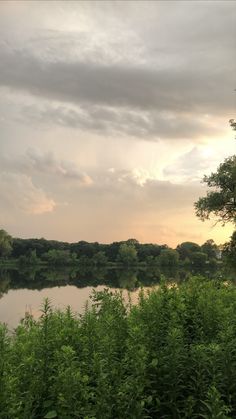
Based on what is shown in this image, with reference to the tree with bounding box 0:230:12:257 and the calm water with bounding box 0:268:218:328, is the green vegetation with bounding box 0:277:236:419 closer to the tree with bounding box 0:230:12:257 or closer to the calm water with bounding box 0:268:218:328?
the calm water with bounding box 0:268:218:328

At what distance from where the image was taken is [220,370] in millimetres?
6465

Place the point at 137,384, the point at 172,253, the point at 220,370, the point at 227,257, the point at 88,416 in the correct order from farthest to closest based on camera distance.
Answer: the point at 172,253, the point at 227,257, the point at 220,370, the point at 137,384, the point at 88,416

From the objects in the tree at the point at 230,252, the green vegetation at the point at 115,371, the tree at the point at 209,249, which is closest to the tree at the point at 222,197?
the tree at the point at 230,252

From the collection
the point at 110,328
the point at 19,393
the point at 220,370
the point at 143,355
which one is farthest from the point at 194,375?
the point at 19,393

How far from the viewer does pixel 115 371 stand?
5.80m

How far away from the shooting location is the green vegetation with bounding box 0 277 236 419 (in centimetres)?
519

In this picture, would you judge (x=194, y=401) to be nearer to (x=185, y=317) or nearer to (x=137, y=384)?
(x=137, y=384)

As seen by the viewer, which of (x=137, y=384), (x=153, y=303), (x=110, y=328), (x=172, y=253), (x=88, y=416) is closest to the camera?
(x=88, y=416)

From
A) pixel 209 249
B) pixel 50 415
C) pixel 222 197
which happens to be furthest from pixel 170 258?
pixel 50 415

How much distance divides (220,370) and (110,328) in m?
1.79

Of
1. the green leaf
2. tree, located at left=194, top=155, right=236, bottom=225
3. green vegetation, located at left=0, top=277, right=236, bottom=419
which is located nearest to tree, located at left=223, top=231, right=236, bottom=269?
tree, located at left=194, top=155, right=236, bottom=225

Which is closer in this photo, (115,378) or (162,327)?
(115,378)

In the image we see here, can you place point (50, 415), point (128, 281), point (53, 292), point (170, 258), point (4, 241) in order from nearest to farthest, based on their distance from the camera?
point (50, 415) < point (53, 292) < point (128, 281) < point (4, 241) < point (170, 258)

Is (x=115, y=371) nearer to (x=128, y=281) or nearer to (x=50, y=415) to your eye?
(x=50, y=415)
